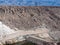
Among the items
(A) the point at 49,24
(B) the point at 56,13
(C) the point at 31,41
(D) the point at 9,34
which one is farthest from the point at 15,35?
(B) the point at 56,13

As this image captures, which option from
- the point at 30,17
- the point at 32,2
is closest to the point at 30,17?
the point at 30,17

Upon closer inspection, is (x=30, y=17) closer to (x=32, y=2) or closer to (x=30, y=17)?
(x=30, y=17)

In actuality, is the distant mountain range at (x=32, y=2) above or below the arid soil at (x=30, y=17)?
above

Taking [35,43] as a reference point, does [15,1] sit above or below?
above

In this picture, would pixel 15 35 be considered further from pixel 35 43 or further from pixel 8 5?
pixel 8 5

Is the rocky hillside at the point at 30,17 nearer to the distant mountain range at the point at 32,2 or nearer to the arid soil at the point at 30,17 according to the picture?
the arid soil at the point at 30,17

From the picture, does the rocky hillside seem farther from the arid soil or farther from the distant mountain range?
the distant mountain range

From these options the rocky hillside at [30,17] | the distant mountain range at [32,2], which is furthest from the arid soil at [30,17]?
the distant mountain range at [32,2]

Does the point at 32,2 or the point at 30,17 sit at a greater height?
the point at 32,2
